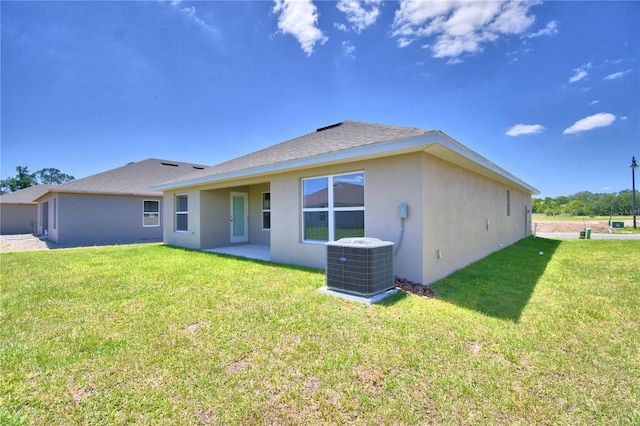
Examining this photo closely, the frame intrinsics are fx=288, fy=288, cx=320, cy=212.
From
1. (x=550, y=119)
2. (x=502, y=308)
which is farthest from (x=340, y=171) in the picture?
(x=550, y=119)

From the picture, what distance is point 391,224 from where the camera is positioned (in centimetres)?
595

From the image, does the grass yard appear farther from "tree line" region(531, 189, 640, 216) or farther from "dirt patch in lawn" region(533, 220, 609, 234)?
"tree line" region(531, 189, 640, 216)

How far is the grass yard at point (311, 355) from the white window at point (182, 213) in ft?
22.0

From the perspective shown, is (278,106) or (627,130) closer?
(278,106)

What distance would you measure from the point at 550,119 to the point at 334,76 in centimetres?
1874

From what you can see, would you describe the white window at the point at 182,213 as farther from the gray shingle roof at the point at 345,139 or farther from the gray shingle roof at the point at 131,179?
the gray shingle roof at the point at 131,179

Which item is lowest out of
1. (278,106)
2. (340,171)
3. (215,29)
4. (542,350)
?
(542,350)

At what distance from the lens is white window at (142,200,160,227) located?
1739 centimetres

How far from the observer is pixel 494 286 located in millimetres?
5879

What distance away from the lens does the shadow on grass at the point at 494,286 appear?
4.59 m

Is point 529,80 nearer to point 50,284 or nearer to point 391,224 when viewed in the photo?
point 391,224

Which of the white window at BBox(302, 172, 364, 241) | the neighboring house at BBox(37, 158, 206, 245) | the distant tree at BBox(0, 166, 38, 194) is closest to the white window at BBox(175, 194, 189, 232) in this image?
the neighboring house at BBox(37, 158, 206, 245)

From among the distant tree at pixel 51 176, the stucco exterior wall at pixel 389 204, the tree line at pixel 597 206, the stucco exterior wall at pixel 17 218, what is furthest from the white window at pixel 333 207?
the tree line at pixel 597 206

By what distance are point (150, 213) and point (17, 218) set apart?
51.0 feet
